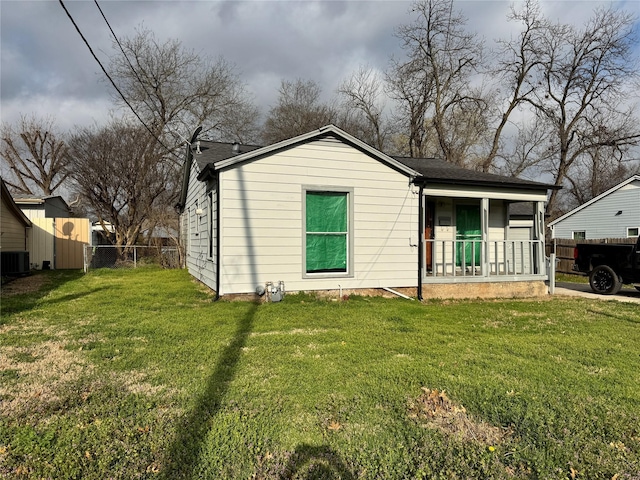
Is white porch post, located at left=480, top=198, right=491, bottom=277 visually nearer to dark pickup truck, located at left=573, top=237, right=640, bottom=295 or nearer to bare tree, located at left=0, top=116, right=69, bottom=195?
dark pickup truck, located at left=573, top=237, right=640, bottom=295

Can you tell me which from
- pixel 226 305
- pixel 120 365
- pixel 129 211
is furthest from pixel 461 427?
pixel 129 211

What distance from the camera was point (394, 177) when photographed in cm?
868

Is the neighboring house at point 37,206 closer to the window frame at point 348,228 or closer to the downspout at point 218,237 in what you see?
the downspout at point 218,237

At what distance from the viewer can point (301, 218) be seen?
7.96 meters

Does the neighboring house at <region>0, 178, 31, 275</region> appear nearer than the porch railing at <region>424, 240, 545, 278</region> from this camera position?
No

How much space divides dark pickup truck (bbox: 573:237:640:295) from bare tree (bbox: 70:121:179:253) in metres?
16.9

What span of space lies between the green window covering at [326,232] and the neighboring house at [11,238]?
28.5 ft

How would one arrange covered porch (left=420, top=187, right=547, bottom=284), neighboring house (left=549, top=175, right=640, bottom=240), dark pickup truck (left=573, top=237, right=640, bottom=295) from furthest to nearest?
neighboring house (left=549, top=175, right=640, bottom=240), dark pickup truck (left=573, top=237, right=640, bottom=295), covered porch (left=420, top=187, right=547, bottom=284)

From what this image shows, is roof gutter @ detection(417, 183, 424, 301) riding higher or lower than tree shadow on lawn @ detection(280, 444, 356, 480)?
higher

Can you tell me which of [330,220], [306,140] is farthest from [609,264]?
[306,140]

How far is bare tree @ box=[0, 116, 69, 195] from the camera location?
24594mm

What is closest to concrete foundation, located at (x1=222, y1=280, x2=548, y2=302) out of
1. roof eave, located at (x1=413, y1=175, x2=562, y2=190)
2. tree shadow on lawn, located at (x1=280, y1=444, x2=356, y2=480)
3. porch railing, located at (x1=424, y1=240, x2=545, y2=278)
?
porch railing, located at (x1=424, y1=240, x2=545, y2=278)

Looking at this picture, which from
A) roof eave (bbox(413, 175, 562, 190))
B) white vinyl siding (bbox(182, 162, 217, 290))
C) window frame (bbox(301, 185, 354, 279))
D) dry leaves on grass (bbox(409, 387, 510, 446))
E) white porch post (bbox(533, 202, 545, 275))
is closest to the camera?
dry leaves on grass (bbox(409, 387, 510, 446))

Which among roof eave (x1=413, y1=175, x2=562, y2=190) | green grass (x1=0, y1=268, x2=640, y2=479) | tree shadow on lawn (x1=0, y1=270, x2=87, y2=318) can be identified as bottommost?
green grass (x1=0, y1=268, x2=640, y2=479)
